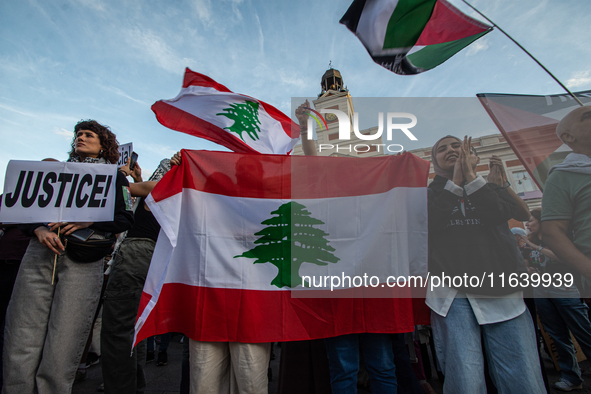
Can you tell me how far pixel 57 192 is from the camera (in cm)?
215

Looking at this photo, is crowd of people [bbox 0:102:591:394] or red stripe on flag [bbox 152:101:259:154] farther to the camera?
red stripe on flag [bbox 152:101:259:154]

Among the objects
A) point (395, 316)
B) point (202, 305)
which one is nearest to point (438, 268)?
point (395, 316)

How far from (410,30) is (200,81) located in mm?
2651

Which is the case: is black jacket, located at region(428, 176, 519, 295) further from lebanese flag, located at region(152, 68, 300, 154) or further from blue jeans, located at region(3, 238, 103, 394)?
blue jeans, located at region(3, 238, 103, 394)

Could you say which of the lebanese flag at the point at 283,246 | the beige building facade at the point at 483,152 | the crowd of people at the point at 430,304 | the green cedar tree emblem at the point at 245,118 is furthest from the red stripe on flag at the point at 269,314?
the green cedar tree emblem at the point at 245,118

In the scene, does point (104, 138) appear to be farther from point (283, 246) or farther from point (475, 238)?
point (475, 238)

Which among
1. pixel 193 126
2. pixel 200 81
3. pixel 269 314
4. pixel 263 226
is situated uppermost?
pixel 200 81

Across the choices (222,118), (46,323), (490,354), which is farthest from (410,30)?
(46,323)

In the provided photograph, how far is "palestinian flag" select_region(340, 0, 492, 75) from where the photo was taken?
114 inches

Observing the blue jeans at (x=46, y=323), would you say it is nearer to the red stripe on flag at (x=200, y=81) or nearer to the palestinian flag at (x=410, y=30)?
the red stripe on flag at (x=200, y=81)

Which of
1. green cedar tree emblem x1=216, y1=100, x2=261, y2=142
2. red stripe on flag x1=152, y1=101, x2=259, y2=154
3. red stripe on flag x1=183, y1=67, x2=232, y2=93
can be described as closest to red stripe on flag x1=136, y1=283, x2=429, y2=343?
red stripe on flag x1=152, y1=101, x2=259, y2=154

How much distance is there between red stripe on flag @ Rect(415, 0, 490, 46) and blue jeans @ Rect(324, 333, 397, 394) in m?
2.98

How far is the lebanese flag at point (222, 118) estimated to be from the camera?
3.33 metres

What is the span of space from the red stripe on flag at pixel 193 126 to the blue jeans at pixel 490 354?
2.54 m
